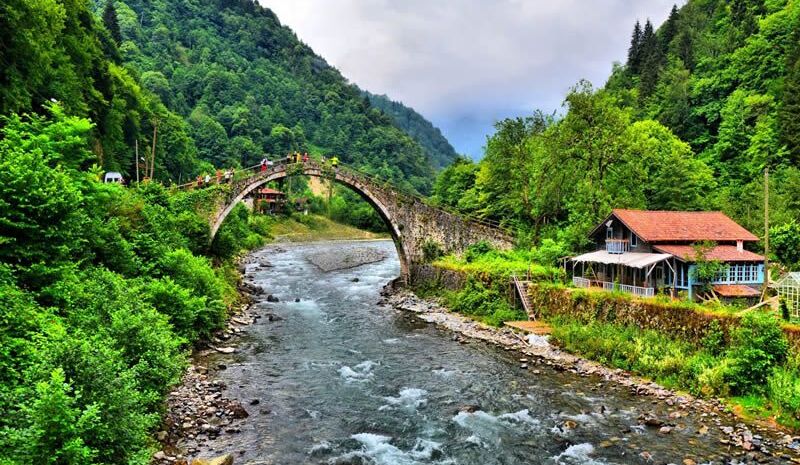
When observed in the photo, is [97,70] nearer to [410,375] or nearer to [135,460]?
[410,375]

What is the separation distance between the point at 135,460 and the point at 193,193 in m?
27.0

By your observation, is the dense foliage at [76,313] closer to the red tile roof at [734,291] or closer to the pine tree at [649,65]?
the red tile roof at [734,291]

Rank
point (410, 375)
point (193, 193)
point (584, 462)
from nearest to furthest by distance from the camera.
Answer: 1. point (584, 462)
2. point (410, 375)
3. point (193, 193)

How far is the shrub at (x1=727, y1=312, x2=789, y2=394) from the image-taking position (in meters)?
15.5

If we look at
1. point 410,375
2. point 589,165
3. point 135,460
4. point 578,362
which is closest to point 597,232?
point 589,165

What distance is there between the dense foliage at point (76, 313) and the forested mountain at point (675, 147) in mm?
25248

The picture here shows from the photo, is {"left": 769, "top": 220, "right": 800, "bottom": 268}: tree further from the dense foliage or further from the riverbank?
the dense foliage

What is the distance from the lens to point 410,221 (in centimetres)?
3991

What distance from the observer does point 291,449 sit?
12711 millimetres

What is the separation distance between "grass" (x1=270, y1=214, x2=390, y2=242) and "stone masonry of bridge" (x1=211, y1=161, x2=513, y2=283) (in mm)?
41583

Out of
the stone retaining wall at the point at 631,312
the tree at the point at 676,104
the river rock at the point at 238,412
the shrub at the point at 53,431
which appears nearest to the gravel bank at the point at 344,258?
the stone retaining wall at the point at 631,312

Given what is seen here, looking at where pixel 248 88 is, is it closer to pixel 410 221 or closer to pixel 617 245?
pixel 410 221

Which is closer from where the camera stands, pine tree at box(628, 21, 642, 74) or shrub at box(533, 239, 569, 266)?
shrub at box(533, 239, 569, 266)

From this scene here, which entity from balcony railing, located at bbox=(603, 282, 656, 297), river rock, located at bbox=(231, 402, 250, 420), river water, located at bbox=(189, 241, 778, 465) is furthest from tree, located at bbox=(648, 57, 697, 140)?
river rock, located at bbox=(231, 402, 250, 420)
